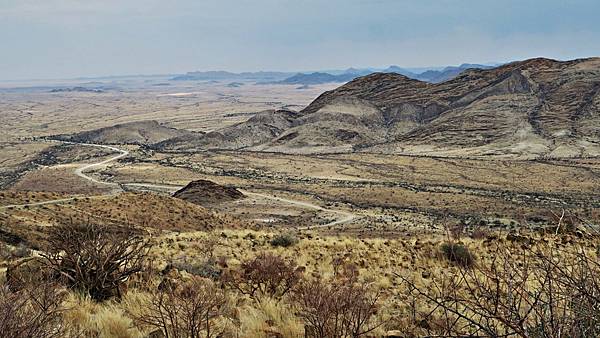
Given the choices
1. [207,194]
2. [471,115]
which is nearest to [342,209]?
[207,194]

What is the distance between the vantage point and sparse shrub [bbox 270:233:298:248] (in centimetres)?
1571

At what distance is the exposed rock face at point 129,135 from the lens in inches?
4830

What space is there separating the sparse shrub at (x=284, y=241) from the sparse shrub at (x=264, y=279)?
18.3 feet

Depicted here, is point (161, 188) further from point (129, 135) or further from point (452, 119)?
point (129, 135)

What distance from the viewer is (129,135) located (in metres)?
126

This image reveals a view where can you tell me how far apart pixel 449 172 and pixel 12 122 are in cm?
16694

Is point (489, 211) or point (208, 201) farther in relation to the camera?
point (208, 201)

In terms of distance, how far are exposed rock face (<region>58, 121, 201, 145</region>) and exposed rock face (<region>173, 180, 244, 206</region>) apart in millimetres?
74667

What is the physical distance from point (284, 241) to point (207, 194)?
34.9 metres

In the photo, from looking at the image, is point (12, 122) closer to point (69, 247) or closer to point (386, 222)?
point (386, 222)

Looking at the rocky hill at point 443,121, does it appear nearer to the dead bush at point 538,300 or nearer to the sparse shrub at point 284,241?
the sparse shrub at point 284,241

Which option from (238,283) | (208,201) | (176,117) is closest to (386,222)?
(208,201)

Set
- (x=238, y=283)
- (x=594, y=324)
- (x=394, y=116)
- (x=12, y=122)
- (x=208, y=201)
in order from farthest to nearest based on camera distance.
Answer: (x=12, y=122) → (x=394, y=116) → (x=208, y=201) → (x=238, y=283) → (x=594, y=324)

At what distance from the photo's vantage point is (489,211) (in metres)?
43.3
